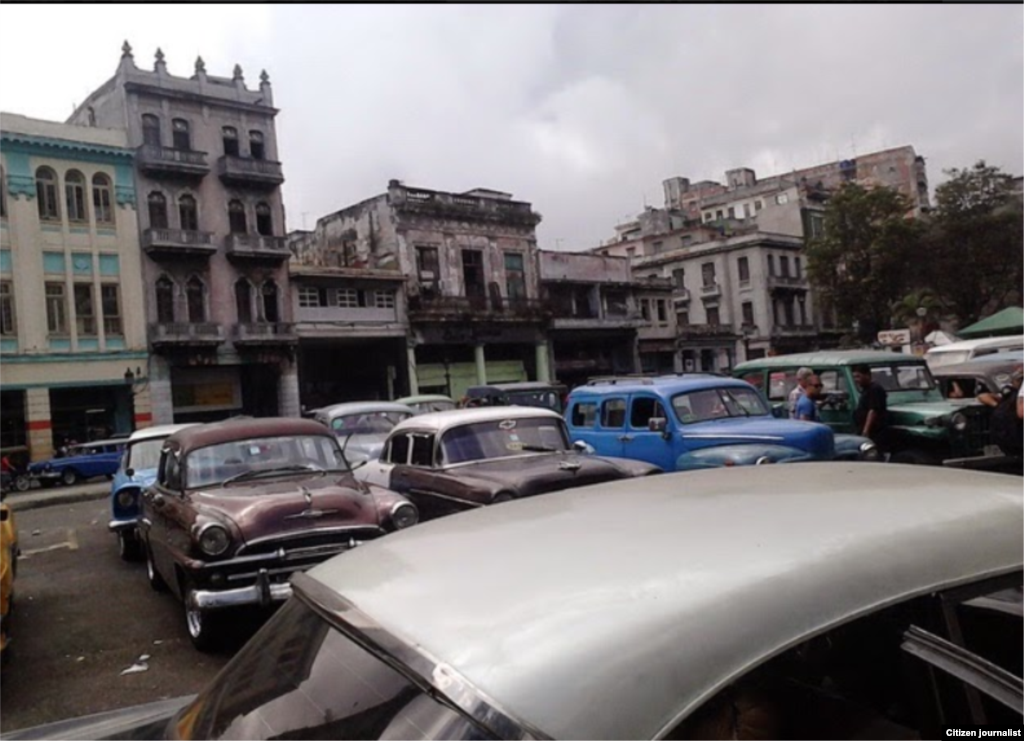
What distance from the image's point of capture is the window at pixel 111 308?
28734 mm

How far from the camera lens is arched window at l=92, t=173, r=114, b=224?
1141 inches

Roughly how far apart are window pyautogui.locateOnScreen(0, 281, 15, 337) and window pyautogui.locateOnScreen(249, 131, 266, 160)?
11.4 metres

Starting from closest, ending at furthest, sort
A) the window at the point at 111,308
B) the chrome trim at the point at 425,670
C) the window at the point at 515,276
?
the chrome trim at the point at 425,670, the window at the point at 111,308, the window at the point at 515,276

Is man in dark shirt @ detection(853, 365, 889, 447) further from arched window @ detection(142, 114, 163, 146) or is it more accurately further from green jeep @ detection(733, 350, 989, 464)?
arched window @ detection(142, 114, 163, 146)

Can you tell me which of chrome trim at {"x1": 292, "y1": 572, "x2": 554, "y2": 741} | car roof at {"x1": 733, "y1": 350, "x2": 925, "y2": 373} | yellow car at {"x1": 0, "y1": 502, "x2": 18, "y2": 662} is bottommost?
yellow car at {"x1": 0, "y1": 502, "x2": 18, "y2": 662}

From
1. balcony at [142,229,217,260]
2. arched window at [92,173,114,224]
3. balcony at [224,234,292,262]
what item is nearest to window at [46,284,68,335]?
arched window at [92,173,114,224]

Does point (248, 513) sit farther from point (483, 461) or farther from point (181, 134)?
point (181, 134)

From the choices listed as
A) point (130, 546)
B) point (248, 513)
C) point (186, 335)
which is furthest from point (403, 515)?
point (186, 335)

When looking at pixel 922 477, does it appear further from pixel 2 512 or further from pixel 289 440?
pixel 2 512

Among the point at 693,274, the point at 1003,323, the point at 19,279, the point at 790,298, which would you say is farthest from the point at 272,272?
the point at 790,298

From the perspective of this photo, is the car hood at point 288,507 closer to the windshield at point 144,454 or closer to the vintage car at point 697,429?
the vintage car at point 697,429

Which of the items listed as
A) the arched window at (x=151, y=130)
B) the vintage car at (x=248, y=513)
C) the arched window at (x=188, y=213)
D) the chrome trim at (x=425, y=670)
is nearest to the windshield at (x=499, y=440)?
the vintage car at (x=248, y=513)

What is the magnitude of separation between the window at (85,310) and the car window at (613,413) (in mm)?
25112

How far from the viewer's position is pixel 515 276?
40.4 meters
